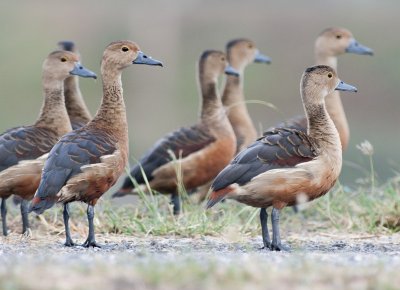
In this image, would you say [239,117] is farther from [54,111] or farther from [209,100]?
[54,111]

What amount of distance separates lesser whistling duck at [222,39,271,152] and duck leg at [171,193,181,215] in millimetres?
1051

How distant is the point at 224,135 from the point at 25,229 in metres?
2.81

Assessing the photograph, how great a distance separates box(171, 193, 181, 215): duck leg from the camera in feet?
38.8

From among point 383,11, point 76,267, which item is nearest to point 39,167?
point 76,267

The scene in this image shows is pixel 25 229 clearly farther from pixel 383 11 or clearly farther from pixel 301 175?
pixel 383 11

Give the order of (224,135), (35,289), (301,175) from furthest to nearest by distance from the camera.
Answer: (224,135) → (301,175) → (35,289)

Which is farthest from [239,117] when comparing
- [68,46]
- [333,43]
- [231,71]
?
[68,46]

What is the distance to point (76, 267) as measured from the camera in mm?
6699

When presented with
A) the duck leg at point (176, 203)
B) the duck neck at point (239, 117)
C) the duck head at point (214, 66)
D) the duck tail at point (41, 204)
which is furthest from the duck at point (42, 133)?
the duck neck at point (239, 117)

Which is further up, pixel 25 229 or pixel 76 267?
pixel 76 267

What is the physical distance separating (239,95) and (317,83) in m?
4.23

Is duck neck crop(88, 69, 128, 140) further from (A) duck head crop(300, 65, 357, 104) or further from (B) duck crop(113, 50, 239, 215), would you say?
(B) duck crop(113, 50, 239, 215)

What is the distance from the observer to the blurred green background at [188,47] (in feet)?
84.5

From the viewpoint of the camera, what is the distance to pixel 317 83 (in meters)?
9.76
